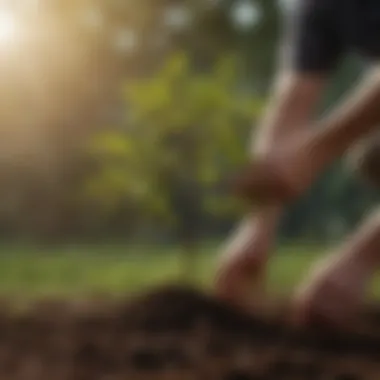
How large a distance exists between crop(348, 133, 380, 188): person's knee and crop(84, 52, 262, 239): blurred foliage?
0.24ft

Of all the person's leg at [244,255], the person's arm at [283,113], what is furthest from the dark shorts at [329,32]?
the person's leg at [244,255]

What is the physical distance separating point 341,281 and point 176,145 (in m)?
0.14

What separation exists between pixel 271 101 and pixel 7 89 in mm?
173

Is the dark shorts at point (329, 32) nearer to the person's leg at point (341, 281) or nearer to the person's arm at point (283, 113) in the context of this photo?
the person's arm at point (283, 113)

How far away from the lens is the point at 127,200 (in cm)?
52

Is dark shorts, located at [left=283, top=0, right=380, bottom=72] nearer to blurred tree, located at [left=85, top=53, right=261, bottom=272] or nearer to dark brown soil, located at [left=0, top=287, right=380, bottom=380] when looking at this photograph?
blurred tree, located at [left=85, top=53, right=261, bottom=272]

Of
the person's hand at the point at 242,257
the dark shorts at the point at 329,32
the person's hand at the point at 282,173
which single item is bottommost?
the person's hand at the point at 242,257

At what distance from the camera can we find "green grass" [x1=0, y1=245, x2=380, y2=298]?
0.52m

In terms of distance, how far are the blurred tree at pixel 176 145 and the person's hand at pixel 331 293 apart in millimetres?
71

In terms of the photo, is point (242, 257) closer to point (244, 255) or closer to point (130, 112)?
point (244, 255)

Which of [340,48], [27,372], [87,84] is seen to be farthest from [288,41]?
[27,372]

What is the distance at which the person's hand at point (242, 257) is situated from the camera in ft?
1.71

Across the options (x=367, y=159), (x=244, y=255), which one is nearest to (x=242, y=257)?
(x=244, y=255)

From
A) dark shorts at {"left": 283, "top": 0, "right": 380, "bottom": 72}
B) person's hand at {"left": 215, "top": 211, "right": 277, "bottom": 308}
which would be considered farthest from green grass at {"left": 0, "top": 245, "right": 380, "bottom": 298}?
dark shorts at {"left": 283, "top": 0, "right": 380, "bottom": 72}
